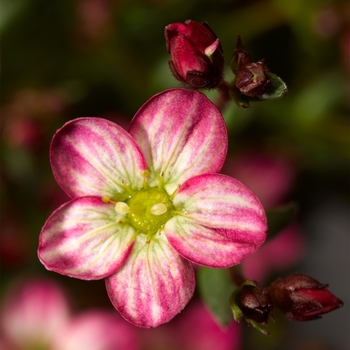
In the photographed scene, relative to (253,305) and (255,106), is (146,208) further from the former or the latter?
(255,106)

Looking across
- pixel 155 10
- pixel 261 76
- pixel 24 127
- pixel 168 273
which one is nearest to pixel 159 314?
pixel 168 273

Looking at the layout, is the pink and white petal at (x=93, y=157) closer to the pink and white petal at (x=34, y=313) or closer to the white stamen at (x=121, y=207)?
the white stamen at (x=121, y=207)

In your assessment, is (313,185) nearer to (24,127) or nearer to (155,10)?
(155,10)

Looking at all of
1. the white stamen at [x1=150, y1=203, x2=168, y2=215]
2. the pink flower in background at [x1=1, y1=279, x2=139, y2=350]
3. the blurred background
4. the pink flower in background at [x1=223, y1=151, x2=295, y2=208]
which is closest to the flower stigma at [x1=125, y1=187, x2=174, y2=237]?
the white stamen at [x1=150, y1=203, x2=168, y2=215]

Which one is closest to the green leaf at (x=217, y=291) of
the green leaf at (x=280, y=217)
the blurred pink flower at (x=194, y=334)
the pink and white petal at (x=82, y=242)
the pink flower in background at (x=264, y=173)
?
the green leaf at (x=280, y=217)

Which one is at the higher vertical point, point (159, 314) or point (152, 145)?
point (152, 145)

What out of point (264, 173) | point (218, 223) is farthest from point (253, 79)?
point (264, 173)
